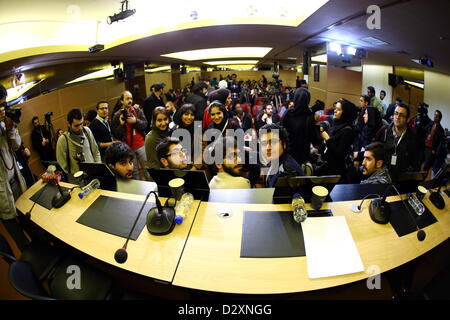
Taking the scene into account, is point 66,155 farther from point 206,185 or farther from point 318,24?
point 318,24

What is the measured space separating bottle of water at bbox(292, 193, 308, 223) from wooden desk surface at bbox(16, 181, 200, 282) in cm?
70

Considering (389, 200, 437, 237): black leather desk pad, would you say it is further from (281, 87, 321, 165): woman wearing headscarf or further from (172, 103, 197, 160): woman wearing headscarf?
(172, 103, 197, 160): woman wearing headscarf

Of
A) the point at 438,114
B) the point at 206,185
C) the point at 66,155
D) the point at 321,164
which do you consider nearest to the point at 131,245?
the point at 206,185

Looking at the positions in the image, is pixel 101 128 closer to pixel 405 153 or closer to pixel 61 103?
pixel 61 103

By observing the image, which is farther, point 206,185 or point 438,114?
point 438,114

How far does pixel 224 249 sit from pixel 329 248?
0.60 metres

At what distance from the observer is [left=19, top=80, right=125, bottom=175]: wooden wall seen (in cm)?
421

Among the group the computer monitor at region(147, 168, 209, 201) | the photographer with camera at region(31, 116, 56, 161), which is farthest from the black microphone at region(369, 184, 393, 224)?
the photographer with camera at region(31, 116, 56, 161)

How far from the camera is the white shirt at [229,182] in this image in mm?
1860

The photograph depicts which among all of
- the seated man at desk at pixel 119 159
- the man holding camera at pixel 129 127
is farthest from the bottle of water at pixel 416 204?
the man holding camera at pixel 129 127
